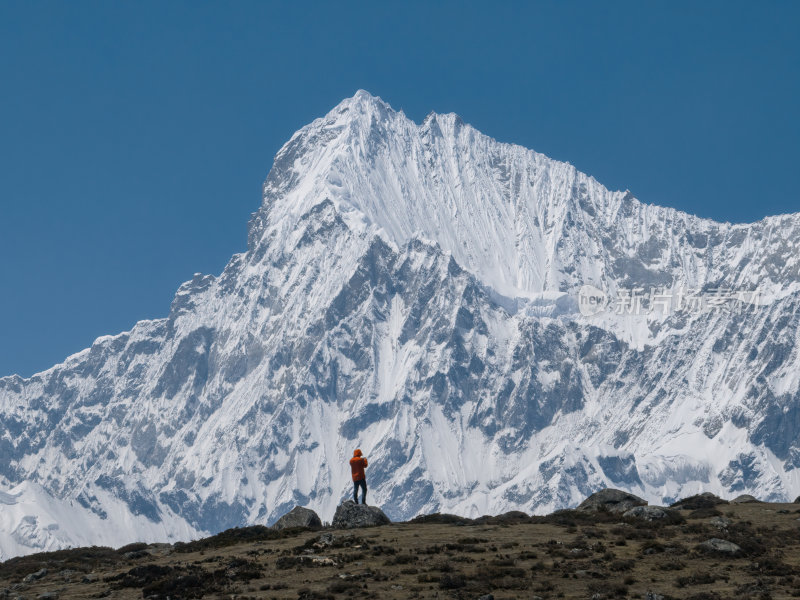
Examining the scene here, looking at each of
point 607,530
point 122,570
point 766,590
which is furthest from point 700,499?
point 122,570

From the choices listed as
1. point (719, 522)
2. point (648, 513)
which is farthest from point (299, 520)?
point (719, 522)

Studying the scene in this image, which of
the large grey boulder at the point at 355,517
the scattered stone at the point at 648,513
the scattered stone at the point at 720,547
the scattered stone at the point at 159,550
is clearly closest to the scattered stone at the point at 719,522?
the scattered stone at the point at 648,513

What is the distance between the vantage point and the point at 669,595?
57500 millimetres

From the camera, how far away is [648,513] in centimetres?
7731

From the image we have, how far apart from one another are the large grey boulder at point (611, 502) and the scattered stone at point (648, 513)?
434 centimetres

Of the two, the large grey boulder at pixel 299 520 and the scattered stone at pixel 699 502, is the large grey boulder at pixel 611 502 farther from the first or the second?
the large grey boulder at pixel 299 520

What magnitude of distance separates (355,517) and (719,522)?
63.1 feet

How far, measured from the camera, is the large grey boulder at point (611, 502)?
8400cm

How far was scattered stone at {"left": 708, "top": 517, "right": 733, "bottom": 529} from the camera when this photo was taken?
7352 centimetres

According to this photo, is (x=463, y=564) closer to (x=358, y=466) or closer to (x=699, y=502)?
(x=358, y=466)

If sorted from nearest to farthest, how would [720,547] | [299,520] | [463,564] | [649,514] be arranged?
[463,564] → [720,547] → [649,514] → [299,520]

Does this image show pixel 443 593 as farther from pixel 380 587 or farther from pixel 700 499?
pixel 700 499

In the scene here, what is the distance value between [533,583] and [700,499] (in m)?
32.0

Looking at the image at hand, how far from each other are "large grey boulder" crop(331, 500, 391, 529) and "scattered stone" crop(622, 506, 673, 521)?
1338cm
